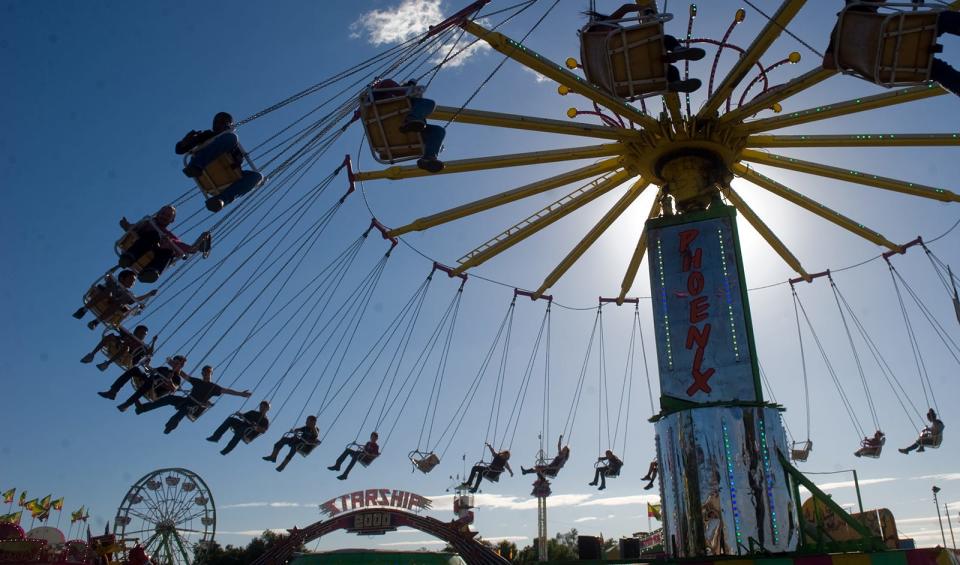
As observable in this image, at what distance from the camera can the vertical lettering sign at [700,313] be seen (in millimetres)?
13125

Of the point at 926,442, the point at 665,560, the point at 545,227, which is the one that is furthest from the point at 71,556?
the point at 926,442

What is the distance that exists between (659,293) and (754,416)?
320 centimetres

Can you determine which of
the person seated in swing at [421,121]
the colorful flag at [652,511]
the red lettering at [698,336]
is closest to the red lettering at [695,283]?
the red lettering at [698,336]

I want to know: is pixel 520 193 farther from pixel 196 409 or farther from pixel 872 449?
pixel 872 449

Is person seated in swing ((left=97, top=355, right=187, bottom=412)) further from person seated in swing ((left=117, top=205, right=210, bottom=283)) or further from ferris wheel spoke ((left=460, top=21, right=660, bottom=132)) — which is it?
ferris wheel spoke ((left=460, top=21, right=660, bottom=132))

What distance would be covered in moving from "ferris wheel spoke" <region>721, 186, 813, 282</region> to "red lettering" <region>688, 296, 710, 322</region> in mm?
4682

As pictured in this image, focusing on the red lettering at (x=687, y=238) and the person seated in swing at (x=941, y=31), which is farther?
the red lettering at (x=687, y=238)

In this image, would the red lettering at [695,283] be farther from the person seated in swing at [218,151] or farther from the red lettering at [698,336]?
the person seated in swing at [218,151]

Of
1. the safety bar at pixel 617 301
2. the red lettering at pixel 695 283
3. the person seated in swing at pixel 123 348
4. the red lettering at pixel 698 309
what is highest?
the safety bar at pixel 617 301

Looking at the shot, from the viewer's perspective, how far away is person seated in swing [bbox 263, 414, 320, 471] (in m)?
17.5

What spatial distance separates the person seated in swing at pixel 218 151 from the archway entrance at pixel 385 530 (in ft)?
78.4

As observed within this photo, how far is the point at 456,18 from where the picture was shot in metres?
12.5

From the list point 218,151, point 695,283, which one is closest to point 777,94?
point 695,283

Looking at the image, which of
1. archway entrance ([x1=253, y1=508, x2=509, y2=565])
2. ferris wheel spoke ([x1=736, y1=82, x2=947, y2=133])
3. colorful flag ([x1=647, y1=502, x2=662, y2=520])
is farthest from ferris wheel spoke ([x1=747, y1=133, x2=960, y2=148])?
colorful flag ([x1=647, y1=502, x2=662, y2=520])
